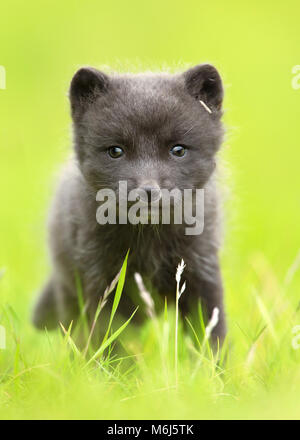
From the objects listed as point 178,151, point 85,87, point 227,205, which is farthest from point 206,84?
point 227,205

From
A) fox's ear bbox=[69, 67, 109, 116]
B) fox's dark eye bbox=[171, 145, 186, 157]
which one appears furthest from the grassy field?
fox's dark eye bbox=[171, 145, 186, 157]

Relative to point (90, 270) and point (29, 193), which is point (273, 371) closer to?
point (90, 270)

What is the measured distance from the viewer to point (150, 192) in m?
3.96

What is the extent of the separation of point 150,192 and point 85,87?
1069 millimetres

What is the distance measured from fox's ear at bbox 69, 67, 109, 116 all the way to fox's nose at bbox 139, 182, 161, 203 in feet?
2.98

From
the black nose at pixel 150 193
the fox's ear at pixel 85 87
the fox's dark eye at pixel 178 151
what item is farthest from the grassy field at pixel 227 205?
the black nose at pixel 150 193

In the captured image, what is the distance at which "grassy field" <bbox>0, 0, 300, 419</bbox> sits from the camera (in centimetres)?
353

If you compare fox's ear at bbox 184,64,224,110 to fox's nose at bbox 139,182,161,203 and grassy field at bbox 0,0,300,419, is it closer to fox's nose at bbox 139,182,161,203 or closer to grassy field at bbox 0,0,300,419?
grassy field at bbox 0,0,300,419

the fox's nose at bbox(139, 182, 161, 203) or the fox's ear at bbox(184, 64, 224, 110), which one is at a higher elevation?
the fox's ear at bbox(184, 64, 224, 110)

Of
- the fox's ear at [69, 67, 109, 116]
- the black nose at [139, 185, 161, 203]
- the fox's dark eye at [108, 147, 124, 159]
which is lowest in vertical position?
the black nose at [139, 185, 161, 203]

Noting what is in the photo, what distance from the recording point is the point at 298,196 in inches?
335

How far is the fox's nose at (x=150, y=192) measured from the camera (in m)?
3.96

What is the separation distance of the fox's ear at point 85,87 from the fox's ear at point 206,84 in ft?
1.78

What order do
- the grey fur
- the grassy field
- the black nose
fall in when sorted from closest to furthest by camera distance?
1. the grassy field
2. the black nose
3. the grey fur
